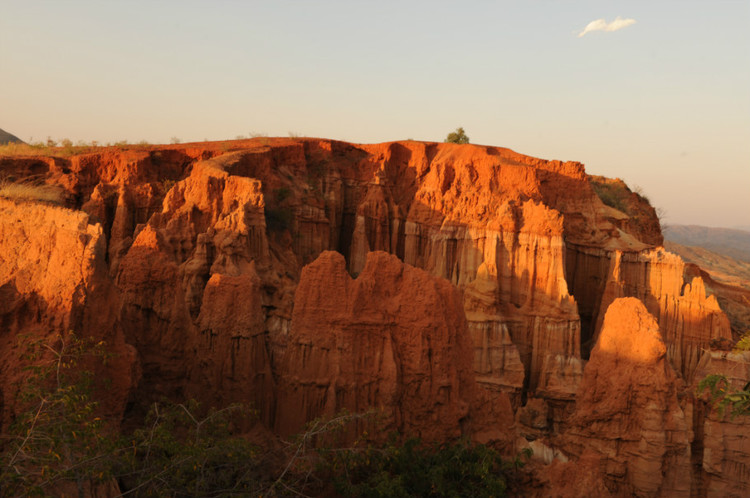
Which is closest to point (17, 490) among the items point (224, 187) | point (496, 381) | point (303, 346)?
point (303, 346)

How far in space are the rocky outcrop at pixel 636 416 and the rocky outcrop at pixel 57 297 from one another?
1053 cm

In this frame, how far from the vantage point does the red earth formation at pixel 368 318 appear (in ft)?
34.7

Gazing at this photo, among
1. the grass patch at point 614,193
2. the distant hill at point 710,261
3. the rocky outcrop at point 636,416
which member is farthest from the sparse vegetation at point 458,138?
the distant hill at point 710,261

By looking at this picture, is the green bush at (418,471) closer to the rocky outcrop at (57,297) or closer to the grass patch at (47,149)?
the rocky outcrop at (57,297)

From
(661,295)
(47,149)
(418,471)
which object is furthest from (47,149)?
(661,295)

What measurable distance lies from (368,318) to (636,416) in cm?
674

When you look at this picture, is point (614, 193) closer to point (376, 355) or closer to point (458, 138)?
point (458, 138)

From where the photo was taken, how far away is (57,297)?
9.29 metres

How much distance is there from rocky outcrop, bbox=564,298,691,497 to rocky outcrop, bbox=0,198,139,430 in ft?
34.6

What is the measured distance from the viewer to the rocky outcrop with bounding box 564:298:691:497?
1269 centimetres

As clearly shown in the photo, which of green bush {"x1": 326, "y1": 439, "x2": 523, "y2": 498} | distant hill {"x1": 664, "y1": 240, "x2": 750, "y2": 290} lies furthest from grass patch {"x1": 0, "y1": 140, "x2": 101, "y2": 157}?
distant hill {"x1": 664, "y1": 240, "x2": 750, "y2": 290}

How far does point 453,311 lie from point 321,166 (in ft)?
75.6

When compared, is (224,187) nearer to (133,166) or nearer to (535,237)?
(133,166)

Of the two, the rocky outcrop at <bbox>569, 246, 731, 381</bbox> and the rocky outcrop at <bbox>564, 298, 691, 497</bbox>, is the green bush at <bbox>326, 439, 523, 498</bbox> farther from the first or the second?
the rocky outcrop at <bbox>569, 246, 731, 381</bbox>
